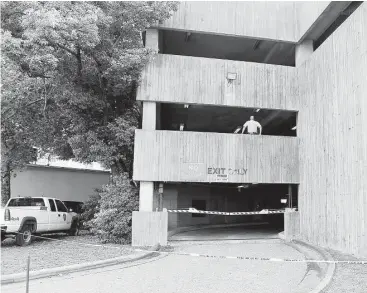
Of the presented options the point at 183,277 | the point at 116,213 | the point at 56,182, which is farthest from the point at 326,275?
the point at 56,182

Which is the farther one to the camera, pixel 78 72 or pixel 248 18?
pixel 248 18

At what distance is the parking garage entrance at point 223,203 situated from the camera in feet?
70.0

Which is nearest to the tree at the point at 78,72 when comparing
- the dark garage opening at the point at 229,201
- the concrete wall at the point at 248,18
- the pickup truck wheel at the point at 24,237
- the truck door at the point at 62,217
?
the concrete wall at the point at 248,18

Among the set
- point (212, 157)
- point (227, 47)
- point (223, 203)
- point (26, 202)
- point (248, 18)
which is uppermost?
point (227, 47)

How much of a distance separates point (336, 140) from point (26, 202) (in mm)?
11978

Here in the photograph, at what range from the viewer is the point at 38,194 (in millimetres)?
24578

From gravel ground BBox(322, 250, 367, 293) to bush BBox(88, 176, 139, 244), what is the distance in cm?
780

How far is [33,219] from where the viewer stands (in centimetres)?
1424

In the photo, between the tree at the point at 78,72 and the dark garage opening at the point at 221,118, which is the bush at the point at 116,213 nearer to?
the tree at the point at 78,72

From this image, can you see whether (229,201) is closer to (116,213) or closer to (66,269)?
(116,213)

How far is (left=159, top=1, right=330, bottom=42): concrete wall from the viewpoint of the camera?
15305mm

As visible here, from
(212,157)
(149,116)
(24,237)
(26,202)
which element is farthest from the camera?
(26,202)

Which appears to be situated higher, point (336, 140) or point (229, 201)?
point (336, 140)

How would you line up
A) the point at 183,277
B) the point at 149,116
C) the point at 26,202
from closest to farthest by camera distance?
the point at 183,277, the point at 149,116, the point at 26,202
